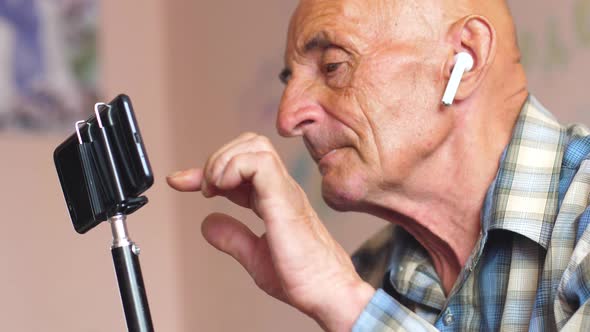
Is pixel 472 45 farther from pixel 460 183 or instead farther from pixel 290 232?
pixel 290 232

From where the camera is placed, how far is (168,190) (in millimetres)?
2473

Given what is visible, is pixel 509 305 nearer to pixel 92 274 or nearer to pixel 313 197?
pixel 313 197

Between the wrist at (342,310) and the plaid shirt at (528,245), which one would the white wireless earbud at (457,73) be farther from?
the wrist at (342,310)

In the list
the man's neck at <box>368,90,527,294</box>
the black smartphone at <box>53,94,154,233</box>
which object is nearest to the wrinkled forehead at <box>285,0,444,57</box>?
the man's neck at <box>368,90,527,294</box>

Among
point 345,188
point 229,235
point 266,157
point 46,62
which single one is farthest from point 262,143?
point 46,62

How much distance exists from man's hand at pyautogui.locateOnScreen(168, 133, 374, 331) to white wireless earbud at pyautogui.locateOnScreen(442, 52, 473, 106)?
31 centimetres

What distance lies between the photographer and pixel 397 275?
1271mm

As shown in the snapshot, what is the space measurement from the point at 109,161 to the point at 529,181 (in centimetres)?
56

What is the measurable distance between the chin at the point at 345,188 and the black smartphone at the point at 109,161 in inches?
15.7

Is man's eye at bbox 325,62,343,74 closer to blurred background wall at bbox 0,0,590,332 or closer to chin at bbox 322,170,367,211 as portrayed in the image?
chin at bbox 322,170,367,211

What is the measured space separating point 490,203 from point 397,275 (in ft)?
0.74

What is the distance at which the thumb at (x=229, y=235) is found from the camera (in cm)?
96

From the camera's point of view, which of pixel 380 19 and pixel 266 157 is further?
pixel 380 19

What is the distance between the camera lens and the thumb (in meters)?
0.96
